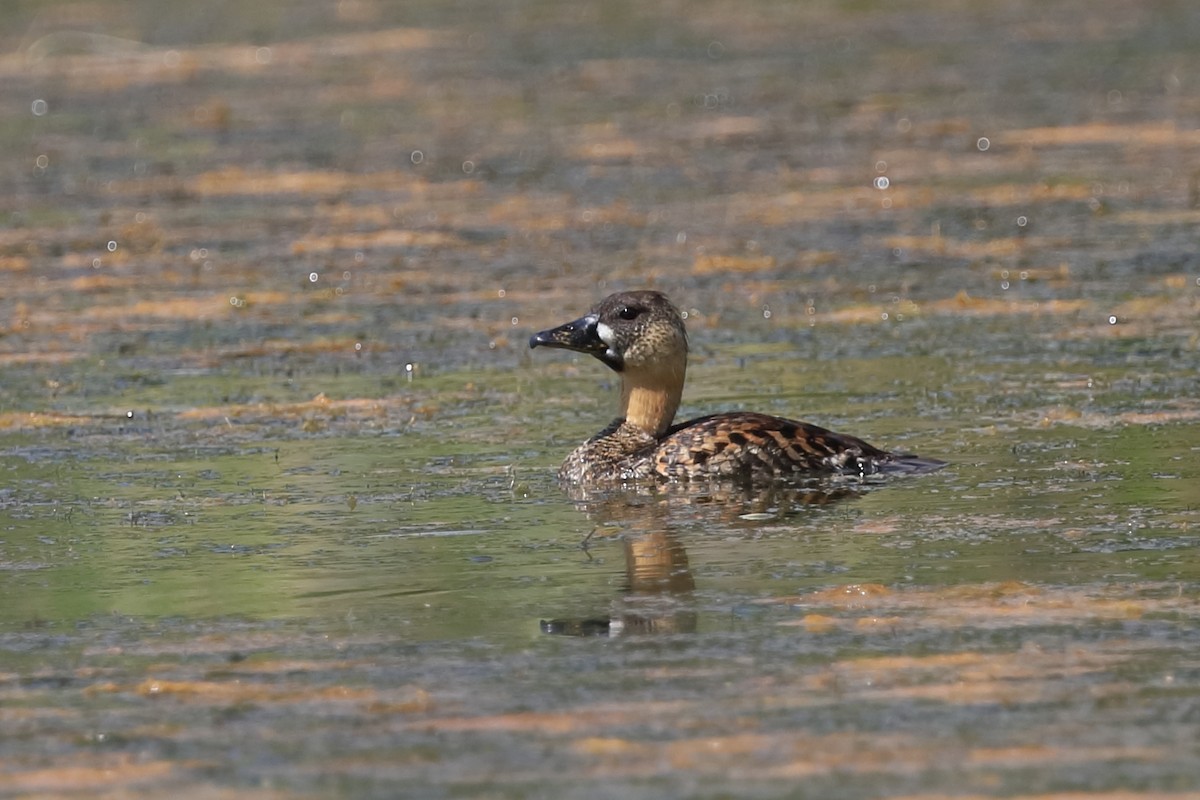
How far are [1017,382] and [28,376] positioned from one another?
17.9ft

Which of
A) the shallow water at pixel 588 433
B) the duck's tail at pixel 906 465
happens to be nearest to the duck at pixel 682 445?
the duck's tail at pixel 906 465

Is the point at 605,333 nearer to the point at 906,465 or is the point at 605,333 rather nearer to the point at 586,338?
the point at 586,338

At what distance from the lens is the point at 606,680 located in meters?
7.59

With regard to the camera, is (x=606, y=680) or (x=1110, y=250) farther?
(x=1110, y=250)

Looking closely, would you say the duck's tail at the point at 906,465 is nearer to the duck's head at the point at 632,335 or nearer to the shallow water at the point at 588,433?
the shallow water at the point at 588,433

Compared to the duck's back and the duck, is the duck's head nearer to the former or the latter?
the duck

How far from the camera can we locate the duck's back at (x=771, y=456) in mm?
11062

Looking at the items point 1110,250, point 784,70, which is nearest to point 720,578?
point 1110,250

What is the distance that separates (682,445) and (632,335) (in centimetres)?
75

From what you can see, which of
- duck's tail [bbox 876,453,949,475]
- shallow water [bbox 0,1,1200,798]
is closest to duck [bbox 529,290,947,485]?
duck's tail [bbox 876,453,949,475]

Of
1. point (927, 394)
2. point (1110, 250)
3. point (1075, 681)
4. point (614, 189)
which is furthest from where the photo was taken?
point (614, 189)

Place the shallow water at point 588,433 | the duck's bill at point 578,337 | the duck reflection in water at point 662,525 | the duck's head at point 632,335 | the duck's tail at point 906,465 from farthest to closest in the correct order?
the duck's bill at point 578,337 → the duck's head at point 632,335 → the duck's tail at point 906,465 → the duck reflection in water at point 662,525 → the shallow water at point 588,433

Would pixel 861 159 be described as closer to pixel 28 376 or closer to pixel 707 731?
pixel 28 376

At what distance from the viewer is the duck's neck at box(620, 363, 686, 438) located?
38.7 feet
